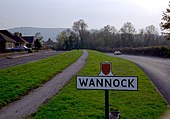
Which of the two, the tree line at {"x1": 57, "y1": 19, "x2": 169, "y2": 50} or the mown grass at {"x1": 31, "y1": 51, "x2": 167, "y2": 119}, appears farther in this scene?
the tree line at {"x1": 57, "y1": 19, "x2": 169, "y2": 50}

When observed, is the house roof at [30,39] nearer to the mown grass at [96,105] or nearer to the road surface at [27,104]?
the road surface at [27,104]

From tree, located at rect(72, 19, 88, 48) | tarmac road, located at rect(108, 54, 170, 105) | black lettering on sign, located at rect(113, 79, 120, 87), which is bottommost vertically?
tarmac road, located at rect(108, 54, 170, 105)

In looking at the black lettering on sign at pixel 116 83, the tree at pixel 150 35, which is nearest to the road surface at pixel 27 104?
the black lettering on sign at pixel 116 83

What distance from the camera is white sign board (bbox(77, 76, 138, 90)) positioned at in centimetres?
631

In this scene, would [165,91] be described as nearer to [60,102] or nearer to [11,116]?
[60,102]

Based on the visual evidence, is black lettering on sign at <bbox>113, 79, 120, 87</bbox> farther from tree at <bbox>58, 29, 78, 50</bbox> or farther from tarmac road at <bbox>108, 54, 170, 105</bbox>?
tree at <bbox>58, 29, 78, 50</bbox>

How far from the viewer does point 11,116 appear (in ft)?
Result: 32.7

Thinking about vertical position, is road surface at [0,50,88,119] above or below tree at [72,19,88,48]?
below

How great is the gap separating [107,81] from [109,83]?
0.17 feet

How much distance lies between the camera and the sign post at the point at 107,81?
6312 mm

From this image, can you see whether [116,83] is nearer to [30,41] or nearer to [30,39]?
[30,41]

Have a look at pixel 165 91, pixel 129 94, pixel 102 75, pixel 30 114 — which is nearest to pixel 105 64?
pixel 102 75

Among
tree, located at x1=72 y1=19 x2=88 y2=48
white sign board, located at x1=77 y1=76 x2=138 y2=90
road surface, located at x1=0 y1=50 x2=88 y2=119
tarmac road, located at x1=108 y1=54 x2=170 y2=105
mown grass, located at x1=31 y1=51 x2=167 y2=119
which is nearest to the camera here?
white sign board, located at x1=77 y1=76 x2=138 y2=90

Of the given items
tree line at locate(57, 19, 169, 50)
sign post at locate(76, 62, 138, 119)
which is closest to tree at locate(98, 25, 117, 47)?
tree line at locate(57, 19, 169, 50)
